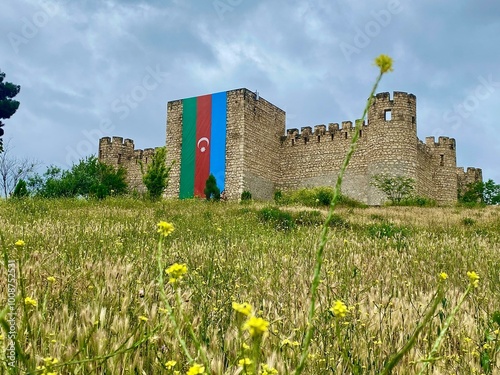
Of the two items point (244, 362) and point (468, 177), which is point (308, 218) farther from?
point (468, 177)

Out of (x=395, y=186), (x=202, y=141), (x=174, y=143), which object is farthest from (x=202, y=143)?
(x=395, y=186)

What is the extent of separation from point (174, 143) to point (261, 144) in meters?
6.15

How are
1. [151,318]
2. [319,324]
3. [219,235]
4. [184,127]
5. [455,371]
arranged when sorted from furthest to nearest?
[184,127] → [219,235] → [319,324] → [151,318] → [455,371]

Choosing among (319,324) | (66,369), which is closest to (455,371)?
(319,324)

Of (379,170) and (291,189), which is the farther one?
(291,189)

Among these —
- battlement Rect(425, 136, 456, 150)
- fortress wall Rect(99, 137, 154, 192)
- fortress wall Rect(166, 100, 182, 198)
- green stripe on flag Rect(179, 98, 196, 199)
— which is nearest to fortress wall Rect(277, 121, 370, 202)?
battlement Rect(425, 136, 456, 150)

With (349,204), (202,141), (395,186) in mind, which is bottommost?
(349,204)

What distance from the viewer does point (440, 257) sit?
4.79m

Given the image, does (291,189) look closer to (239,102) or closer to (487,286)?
(239,102)

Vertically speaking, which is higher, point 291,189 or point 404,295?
point 291,189

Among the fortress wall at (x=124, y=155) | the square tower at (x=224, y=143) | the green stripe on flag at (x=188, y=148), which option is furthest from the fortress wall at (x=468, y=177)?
the fortress wall at (x=124, y=155)

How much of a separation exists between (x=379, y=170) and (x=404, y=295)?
25655mm

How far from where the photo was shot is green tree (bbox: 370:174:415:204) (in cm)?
2628

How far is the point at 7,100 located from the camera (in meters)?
34.5
